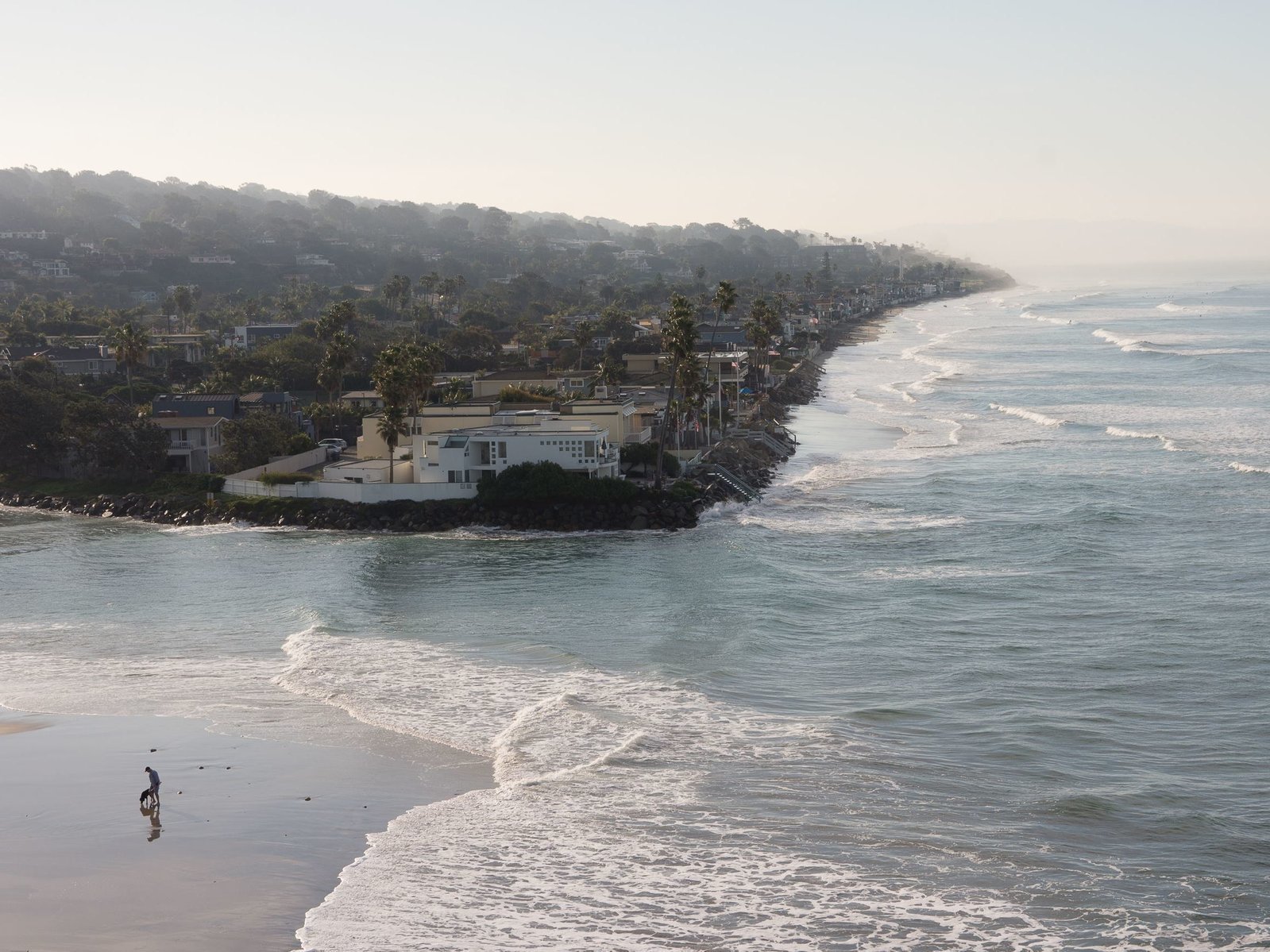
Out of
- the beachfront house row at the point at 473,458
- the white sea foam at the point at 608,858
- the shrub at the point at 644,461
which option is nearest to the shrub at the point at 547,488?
the beachfront house row at the point at 473,458

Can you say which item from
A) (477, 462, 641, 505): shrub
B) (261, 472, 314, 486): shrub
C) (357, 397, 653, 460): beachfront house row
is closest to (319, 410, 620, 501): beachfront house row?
(477, 462, 641, 505): shrub

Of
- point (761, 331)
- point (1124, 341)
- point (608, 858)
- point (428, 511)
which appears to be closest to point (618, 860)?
point (608, 858)

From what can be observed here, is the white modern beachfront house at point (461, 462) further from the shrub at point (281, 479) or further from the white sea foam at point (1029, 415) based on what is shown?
the white sea foam at point (1029, 415)

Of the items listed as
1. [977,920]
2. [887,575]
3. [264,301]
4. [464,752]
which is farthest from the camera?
[264,301]

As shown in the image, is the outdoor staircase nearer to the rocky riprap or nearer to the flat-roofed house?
the rocky riprap

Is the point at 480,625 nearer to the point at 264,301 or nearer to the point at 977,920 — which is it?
the point at 977,920

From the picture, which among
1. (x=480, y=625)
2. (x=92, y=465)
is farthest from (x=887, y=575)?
(x=92, y=465)
